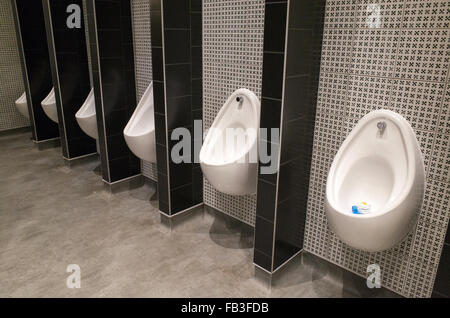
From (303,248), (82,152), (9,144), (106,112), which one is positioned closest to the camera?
(303,248)

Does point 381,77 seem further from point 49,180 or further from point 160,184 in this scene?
point 49,180

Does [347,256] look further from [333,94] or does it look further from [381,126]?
[333,94]

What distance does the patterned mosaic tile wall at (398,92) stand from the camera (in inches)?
63.9

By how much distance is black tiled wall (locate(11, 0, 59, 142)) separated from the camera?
13.8 feet

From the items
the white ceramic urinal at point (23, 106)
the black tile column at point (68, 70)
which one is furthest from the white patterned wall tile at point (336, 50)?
the white ceramic urinal at point (23, 106)

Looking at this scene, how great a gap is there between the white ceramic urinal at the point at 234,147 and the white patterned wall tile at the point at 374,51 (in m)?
0.68

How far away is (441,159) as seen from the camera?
1.67 metres

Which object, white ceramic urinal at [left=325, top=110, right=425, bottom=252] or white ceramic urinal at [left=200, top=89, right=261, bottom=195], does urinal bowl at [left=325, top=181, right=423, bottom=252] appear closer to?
white ceramic urinal at [left=325, top=110, right=425, bottom=252]

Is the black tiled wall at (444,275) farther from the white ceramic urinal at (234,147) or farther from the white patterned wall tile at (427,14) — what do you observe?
the white ceramic urinal at (234,147)

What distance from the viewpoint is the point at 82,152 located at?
13.4ft

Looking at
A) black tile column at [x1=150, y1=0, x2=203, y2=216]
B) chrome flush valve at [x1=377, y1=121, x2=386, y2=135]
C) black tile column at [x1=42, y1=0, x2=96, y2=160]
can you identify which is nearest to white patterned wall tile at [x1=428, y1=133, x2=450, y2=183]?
chrome flush valve at [x1=377, y1=121, x2=386, y2=135]

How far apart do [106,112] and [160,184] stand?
0.97 metres

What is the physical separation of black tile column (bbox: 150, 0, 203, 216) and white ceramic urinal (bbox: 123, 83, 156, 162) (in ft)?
0.78

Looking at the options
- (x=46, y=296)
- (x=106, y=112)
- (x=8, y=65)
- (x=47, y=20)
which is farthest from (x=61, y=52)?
(x=46, y=296)
